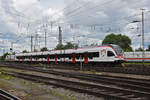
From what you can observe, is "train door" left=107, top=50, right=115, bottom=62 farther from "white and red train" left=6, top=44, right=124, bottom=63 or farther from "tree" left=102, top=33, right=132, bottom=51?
"tree" left=102, top=33, right=132, bottom=51


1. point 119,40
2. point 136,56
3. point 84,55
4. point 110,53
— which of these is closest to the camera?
point 110,53

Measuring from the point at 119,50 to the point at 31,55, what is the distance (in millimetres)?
27898

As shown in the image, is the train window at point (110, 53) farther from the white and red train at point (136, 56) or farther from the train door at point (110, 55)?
the white and red train at point (136, 56)

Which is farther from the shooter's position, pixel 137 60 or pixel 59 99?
pixel 137 60

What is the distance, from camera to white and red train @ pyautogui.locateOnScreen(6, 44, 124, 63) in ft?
78.5

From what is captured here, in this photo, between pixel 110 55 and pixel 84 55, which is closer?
pixel 110 55

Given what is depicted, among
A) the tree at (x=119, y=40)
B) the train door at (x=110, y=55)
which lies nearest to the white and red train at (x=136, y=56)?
the train door at (x=110, y=55)

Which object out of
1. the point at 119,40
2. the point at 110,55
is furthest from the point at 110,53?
the point at 119,40

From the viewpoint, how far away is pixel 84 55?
28.5 meters

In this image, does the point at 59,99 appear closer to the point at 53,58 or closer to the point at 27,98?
the point at 27,98

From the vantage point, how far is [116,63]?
946 inches

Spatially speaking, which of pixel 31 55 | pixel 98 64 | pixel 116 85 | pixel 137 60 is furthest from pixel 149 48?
pixel 116 85

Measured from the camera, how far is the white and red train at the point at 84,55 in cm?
2394

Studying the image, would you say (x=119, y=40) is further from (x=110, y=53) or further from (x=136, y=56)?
(x=110, y=53)
